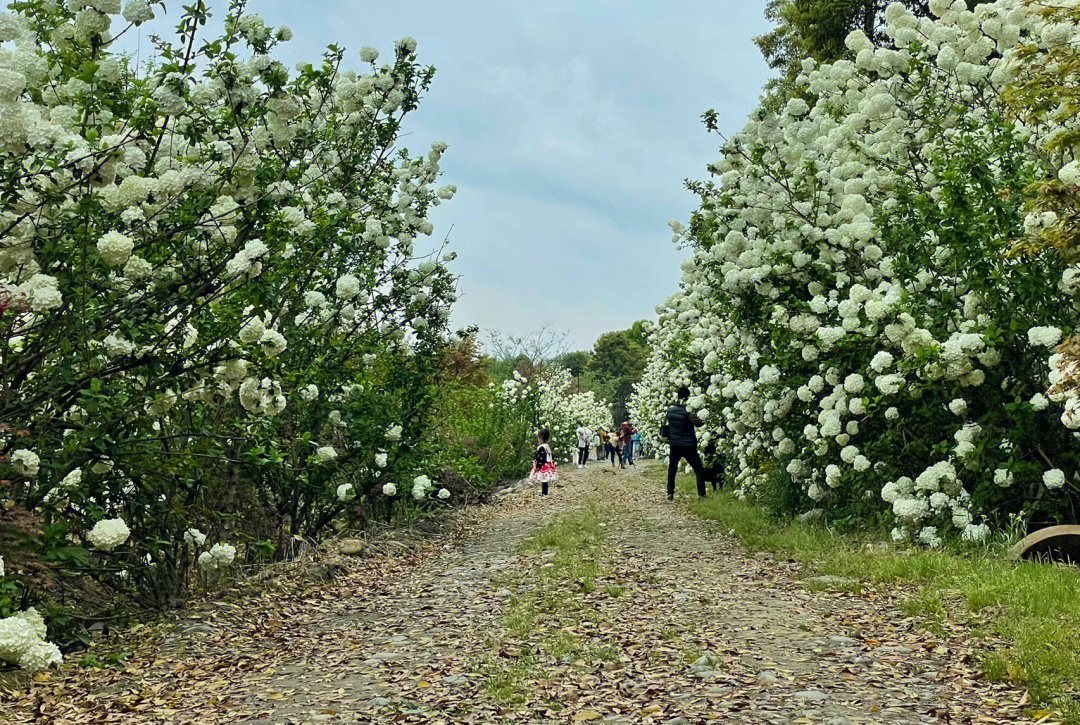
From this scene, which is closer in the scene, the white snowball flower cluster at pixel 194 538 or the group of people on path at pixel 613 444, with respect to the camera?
the white snowball flower cluster at pixel 194 538

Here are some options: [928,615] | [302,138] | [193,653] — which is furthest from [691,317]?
[193,653]

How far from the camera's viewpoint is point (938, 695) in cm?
443

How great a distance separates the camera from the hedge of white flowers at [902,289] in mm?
7344

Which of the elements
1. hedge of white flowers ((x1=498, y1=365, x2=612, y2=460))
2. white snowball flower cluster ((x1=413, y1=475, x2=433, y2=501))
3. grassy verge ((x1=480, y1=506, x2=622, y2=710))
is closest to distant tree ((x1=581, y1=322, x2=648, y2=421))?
hedge of white flowers ((x1=498, y1=365, x2=612, y2=460))

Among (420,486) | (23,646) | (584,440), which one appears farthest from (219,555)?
(584,440)

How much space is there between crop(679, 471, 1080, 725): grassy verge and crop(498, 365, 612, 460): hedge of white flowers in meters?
11.7

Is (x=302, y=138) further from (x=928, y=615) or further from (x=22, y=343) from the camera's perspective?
(x=928, y=615)

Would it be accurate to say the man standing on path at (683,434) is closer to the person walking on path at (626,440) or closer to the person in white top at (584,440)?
the person in white top at (584,440)

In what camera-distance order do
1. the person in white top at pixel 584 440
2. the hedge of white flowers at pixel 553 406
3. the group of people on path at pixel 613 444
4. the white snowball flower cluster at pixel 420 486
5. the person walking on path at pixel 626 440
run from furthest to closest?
the person walking on path at pixel 626 440, the group of people on path at pixel 613 444, the person in white top at pixel 584 440, the hedge of white flowers at pixel 553 406, the white snowball flower cluster at pixel 420 486

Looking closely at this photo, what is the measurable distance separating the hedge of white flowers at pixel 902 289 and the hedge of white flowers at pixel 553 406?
10.1 metres

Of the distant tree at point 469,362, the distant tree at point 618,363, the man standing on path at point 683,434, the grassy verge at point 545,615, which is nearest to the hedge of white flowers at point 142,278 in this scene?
the grassy verge at point 545,615

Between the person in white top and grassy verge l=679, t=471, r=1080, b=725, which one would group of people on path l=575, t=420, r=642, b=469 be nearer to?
the person in white top

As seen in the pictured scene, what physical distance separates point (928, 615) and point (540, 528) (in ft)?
20.8

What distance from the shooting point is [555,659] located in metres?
5.23
